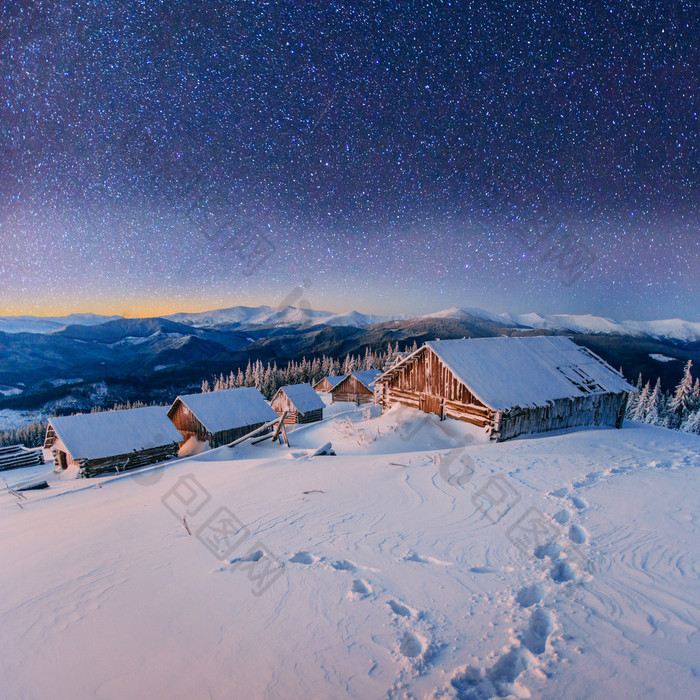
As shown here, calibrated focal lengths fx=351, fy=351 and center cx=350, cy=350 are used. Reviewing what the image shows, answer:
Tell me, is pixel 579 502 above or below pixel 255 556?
above

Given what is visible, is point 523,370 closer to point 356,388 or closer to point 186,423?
point 186,423

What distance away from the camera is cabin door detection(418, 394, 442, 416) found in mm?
19453

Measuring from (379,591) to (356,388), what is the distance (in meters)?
51.4

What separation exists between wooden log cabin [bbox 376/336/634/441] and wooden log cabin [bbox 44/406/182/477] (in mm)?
17863

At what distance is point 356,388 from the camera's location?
56.2 m

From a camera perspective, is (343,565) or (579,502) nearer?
(343,565)

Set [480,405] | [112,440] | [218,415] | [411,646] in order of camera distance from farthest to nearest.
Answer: [218,415]
[112,440]
[480,405]
[411,646]

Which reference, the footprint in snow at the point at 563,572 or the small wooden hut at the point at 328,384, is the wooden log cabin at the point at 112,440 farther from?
the small wooden hut at the point at 328,384

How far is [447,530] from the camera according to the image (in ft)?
21.5

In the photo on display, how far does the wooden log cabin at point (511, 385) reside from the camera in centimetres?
1720

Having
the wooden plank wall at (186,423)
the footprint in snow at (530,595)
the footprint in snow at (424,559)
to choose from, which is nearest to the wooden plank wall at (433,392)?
the footprint in snow at (424,559)

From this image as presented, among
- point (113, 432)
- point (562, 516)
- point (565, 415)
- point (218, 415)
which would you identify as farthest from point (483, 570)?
point (218, 415)

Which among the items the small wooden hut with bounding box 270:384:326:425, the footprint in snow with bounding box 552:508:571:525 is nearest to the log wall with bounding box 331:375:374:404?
the small wooden hut with bounding box 270:384:326:425

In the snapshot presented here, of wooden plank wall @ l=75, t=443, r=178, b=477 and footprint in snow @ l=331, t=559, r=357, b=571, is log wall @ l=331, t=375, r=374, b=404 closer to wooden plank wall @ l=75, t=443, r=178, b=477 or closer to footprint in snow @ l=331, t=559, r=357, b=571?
wooden plank wall @ l=75, t=443, r=178, b=477
